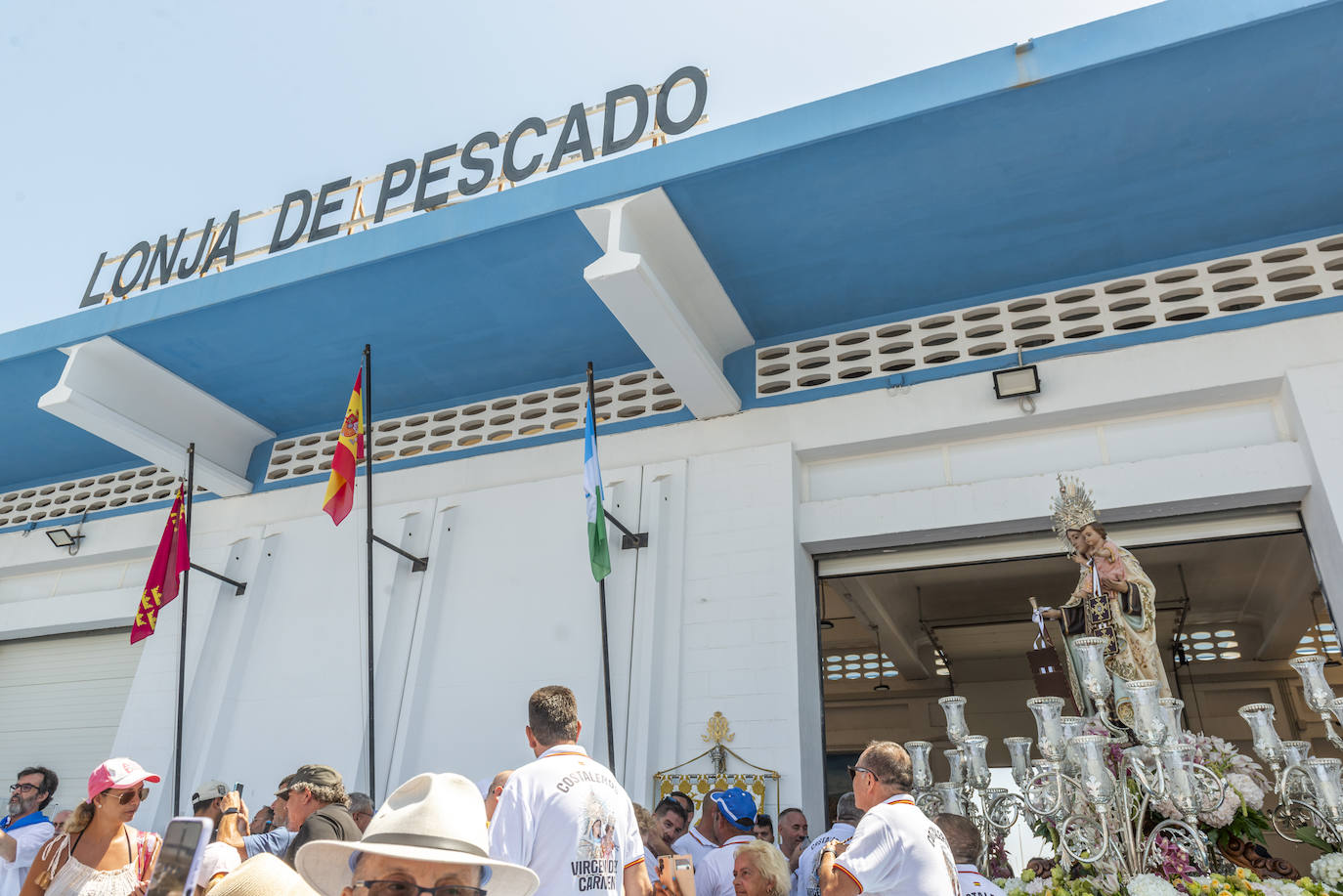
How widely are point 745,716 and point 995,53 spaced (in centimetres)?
498

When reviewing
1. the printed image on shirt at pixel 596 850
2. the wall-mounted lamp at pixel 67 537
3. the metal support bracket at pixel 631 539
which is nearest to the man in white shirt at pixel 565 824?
the printed image on shirt at pixel 596 850

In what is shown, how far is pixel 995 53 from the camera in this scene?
233 inches

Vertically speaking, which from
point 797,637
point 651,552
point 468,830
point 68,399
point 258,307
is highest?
point 258,307

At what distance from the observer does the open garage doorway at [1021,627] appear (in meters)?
7.63

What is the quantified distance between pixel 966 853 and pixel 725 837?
51.5 inches

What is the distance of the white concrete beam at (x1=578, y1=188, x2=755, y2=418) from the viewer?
22.3 ft

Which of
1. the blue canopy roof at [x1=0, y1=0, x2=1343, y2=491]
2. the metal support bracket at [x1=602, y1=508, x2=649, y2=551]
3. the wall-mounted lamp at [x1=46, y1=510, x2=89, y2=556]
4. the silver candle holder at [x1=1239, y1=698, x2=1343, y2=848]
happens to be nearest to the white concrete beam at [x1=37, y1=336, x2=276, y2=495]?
the blue canopy roof at [x1=0, y1=0, x2=1343, y2=491]

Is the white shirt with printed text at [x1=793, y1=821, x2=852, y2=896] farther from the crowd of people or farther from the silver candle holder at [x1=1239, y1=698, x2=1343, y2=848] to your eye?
the silver candle holder at [x1=1239, y1=698, x2=1343, y2=848]

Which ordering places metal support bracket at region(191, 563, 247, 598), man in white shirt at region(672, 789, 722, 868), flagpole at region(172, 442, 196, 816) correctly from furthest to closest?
1. metal support bracket at region(191, 563, 247, 598)
2. flagpole at region(172, 442, 196, 816)
3. man in white shirt at region(672, 789, 722, 868)

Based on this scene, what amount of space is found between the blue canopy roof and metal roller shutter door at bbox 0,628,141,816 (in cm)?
330

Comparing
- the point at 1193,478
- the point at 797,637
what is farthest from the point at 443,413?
the point at 1193,478

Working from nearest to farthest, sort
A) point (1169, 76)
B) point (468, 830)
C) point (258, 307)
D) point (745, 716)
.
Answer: point (468, 830) < point (1169, 76) < point (745, 716) < point (258, 307)

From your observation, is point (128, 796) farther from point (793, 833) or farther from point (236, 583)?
point (236, 583)

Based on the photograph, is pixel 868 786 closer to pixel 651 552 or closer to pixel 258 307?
pixel 651 552
